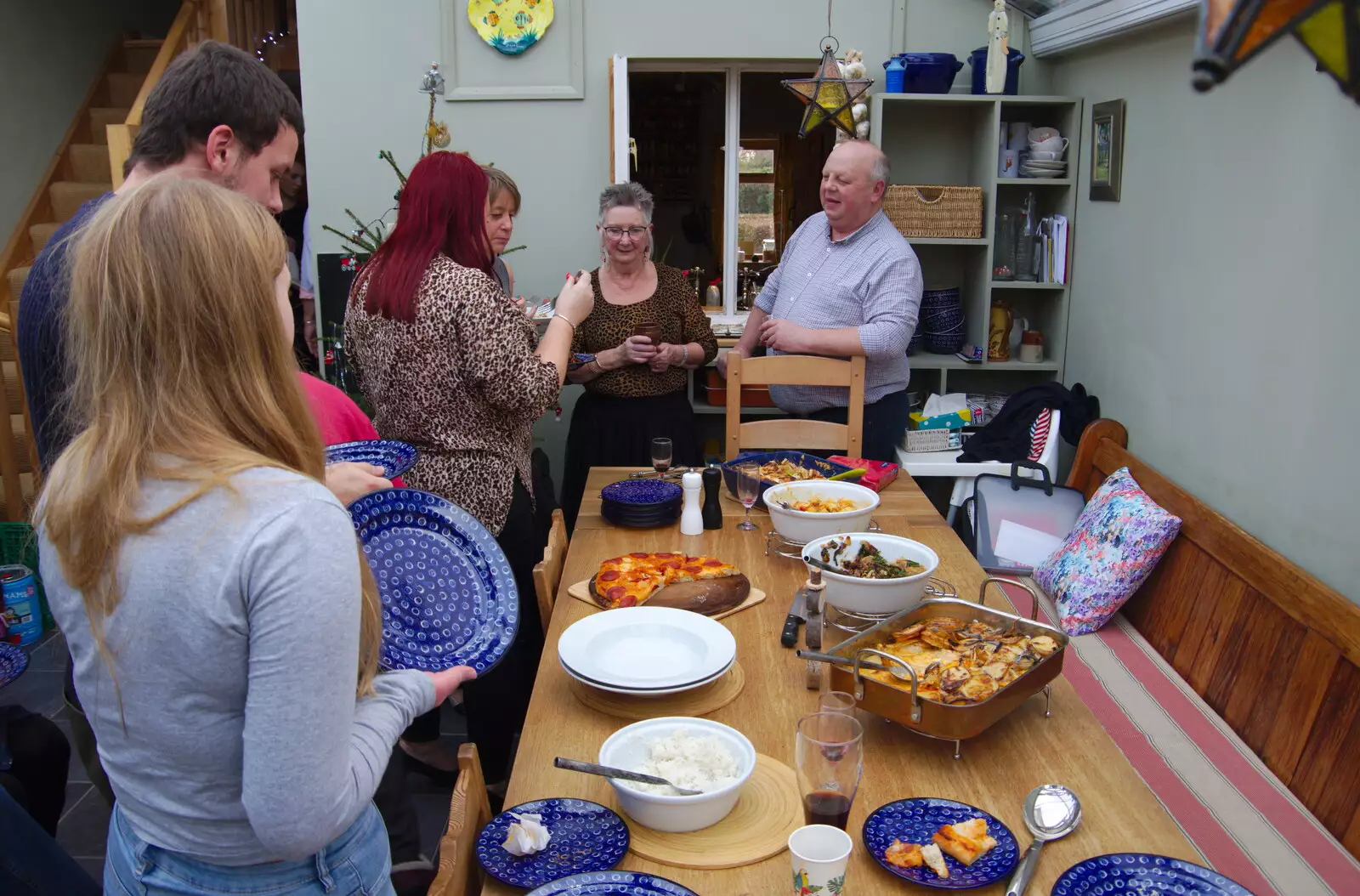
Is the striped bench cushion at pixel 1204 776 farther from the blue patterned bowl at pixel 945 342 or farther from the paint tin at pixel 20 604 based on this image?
the paint tin at pixel 20 604

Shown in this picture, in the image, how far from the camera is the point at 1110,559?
2.82 m

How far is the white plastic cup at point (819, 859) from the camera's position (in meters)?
1.12

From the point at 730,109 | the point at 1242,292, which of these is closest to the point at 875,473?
the point at 1242,292

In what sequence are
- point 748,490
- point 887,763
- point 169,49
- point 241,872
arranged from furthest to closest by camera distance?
1. point 169,49
2. point 748,490
3. point 887,763
4. point 241,872

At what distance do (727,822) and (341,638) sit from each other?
62 cm

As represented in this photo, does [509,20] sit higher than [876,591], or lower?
higher

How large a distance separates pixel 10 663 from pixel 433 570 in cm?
120

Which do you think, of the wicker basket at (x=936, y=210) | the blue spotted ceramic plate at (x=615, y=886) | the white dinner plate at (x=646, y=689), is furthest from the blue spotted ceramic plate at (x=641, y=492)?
the wicker basket at (x=936, y=210)

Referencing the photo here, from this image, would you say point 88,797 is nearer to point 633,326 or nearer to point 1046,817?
point 633,326

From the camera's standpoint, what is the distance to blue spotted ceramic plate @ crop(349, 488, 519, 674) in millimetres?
1745

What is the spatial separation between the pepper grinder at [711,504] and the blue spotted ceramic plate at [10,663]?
1.57 m

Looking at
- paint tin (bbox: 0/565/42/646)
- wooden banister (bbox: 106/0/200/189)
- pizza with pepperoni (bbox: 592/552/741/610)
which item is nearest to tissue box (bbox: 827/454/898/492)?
pizza with pepperoni (bbox: 592/552/741/610)

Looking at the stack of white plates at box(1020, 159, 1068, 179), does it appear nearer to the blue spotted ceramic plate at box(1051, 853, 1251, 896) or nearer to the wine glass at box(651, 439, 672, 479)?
the wine glass at box(651, 439, 672, 479)

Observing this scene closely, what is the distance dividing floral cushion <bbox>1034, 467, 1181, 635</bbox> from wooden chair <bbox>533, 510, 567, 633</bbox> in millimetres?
1419
